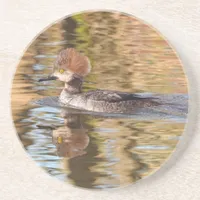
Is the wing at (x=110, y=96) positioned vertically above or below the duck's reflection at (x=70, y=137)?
above

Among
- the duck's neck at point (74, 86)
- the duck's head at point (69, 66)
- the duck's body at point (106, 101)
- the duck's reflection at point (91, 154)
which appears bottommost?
the duck's reflection at point (91, 154)

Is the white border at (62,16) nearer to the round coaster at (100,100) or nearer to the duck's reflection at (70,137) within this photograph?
the round coaster at (100,100)

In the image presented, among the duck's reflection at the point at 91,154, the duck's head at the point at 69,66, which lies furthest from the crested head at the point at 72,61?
the duck's reflection at the point at 91,154

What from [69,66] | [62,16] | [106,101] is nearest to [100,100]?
[106,101]

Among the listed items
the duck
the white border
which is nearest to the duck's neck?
the duck

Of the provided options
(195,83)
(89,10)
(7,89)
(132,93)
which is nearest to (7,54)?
(7,89)

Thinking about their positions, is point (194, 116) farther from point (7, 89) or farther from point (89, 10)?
point (7, 89)

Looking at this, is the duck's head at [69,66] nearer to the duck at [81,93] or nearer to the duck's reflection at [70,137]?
the duck at [81,93]
